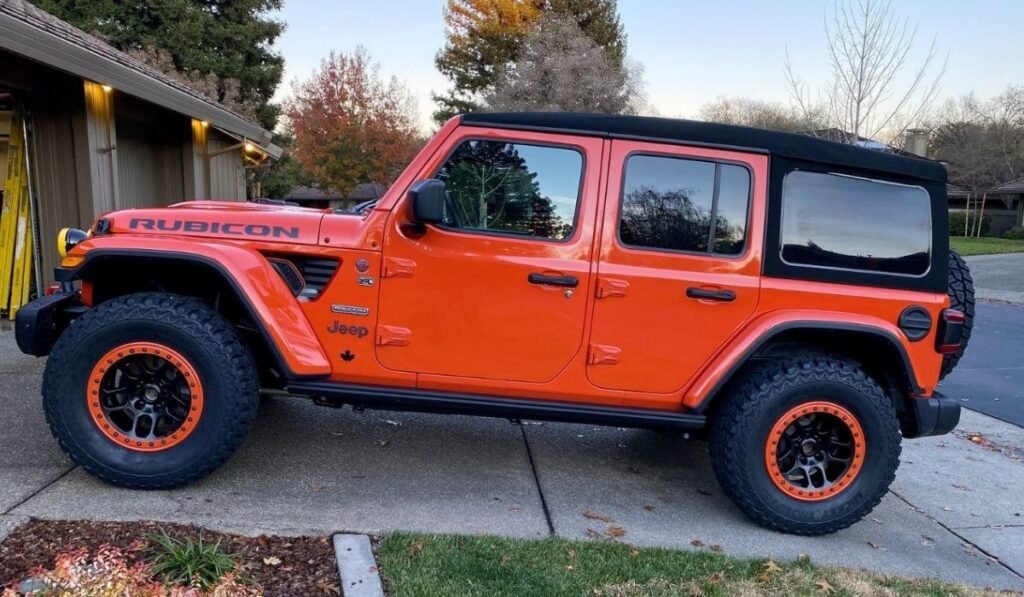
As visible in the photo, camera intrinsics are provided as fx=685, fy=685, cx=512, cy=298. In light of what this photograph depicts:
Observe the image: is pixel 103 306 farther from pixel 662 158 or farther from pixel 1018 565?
pixel 1018 565

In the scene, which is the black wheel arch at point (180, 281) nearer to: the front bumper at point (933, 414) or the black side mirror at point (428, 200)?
the black side mirror at point (428, 200)

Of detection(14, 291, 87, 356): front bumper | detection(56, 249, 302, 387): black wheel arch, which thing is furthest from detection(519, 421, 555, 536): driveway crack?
detection(14, 291, 87, 356): front bumper

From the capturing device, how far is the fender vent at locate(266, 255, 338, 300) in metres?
3.45

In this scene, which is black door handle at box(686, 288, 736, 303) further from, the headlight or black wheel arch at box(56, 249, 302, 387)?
the headlight

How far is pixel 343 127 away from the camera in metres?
32.0

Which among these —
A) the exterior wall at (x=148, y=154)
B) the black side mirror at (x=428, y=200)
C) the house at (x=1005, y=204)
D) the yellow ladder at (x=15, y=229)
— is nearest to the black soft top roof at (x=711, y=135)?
the black side mirror at (x=428, y=200)

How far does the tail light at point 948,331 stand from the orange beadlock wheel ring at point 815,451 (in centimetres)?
58

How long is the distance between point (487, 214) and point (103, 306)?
1.98 m

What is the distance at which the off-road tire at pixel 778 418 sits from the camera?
3475mm

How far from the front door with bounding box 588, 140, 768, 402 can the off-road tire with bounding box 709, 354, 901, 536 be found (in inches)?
12.7

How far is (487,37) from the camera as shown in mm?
34344

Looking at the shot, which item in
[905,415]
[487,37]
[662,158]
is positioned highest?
[487,37]

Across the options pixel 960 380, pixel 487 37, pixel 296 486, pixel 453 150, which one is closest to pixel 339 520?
pixel 296 486

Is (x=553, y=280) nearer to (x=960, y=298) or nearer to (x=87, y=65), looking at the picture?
(x=960, y=298)
